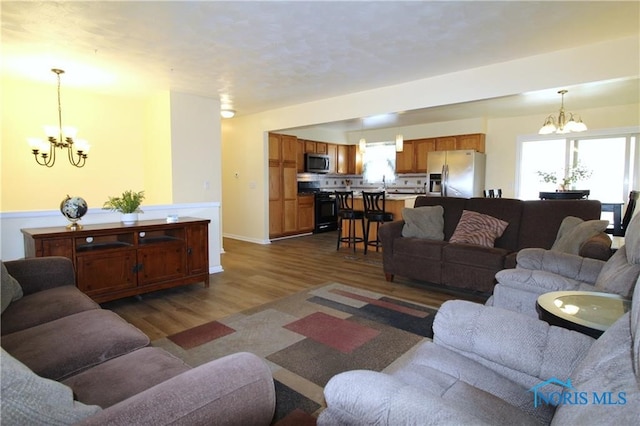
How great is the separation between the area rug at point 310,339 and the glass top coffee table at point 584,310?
0.68 meters

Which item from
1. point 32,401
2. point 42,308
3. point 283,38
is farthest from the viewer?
point 283,38

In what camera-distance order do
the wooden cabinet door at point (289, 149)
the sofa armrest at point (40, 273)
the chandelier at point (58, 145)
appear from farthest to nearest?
1. the wooden cabinet door at point (289, 149)
2. the chandelier at point (58, 145)
3. the sofa armrest at point (40, 273)

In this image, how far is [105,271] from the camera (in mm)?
3166

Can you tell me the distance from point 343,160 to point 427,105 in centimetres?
469

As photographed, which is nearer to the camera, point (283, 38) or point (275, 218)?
point (283, 38)

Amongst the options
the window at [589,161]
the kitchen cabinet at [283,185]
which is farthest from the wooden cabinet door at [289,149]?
the window at [589,161]

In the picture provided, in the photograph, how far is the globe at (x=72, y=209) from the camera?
3098 mm

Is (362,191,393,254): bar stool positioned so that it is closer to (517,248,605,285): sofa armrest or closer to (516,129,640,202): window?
(517,248,605,285): sofa armrest

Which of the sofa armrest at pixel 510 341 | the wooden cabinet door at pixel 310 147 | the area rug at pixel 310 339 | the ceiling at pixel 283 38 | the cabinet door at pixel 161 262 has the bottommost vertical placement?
the area rug at pixel 310 339

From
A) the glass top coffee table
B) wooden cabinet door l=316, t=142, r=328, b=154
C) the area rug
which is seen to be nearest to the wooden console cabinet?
the area rug

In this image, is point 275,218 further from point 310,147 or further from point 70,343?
point 70,343

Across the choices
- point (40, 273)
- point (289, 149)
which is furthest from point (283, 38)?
point (289, 149)

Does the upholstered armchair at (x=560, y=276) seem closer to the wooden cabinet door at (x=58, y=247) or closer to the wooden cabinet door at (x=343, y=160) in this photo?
the wooden cabinet door at (x=58, y=247)

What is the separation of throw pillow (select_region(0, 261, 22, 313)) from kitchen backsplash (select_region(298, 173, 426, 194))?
597 cm
